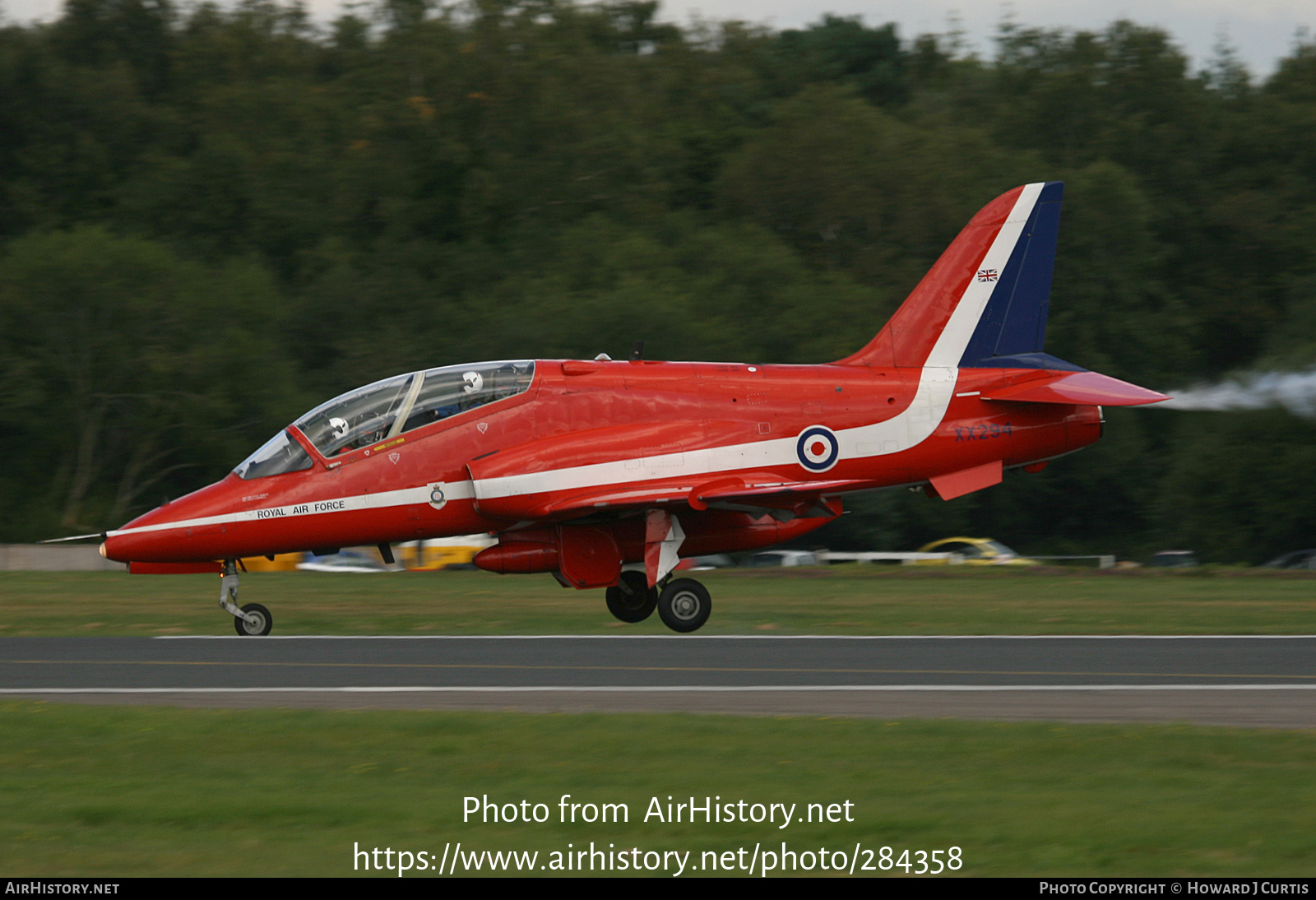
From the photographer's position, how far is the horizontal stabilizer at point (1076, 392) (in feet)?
57.5

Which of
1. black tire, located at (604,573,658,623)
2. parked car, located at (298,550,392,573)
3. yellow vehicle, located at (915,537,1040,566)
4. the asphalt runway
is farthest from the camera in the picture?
parked car, located at (298,550,392,573)

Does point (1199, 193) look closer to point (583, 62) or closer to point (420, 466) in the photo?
point (583, 62)

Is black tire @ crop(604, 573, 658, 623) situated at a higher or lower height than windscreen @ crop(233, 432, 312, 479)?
lower

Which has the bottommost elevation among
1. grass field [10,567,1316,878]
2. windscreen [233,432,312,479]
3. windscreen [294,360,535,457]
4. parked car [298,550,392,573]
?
parked car [298,550,392,573]

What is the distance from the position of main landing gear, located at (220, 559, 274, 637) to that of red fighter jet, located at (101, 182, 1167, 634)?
3 centimetres

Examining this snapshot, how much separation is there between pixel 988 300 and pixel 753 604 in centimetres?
566

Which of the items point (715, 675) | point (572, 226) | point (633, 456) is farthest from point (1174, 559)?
point (715, 675)

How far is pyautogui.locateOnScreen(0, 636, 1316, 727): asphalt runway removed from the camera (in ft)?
37.5

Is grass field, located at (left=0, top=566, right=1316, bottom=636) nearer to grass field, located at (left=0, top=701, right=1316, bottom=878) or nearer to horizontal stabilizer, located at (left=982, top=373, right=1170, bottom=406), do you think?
horizontal stabilizer, located at (left=982, top=373, right=1170, bottom=406)

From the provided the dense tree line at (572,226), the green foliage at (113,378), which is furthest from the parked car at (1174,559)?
the green foliage at (113,378)

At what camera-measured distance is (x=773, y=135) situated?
58156 mm

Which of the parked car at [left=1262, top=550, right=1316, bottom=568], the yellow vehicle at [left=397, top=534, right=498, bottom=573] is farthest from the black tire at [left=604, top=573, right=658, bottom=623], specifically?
the parked car at [left=1262, top=550, right=1316, bottom=568]

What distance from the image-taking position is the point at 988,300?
1867cm

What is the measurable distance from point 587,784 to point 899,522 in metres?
40.2
